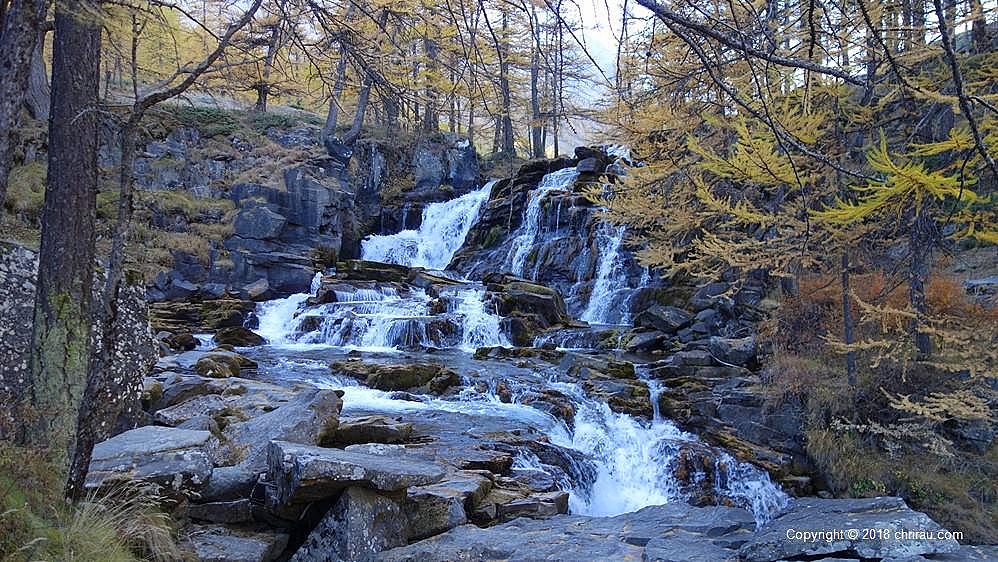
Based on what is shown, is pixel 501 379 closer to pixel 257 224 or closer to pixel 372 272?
pixel 372 272

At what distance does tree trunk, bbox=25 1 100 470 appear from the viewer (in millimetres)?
3676

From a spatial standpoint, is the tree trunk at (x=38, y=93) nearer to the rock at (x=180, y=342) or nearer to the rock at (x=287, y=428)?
the rock at (x=180, y=342)

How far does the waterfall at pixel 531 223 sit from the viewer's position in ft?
69.0

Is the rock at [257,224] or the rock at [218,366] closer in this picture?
the rock at [218,366]

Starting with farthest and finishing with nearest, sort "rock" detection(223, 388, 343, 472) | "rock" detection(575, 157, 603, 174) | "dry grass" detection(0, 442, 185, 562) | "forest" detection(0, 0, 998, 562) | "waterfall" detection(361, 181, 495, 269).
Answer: "waterfall" detection(361, 181, 495, 269) < "rock" detection(575, 157, 603, 174) < "rock" detection(223, 388, 343, 472) < "forest" detection(0, 0, 998, 562) < "dry grass" detection(0, 442, 185, 562)

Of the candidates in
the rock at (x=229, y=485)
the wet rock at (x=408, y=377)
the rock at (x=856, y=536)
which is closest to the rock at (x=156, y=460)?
the rock at (x=229, y=485)

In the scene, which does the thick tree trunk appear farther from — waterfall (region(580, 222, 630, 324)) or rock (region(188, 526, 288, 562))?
waterfall (region(580, 222, 630, 324))

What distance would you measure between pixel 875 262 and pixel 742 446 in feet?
14.2

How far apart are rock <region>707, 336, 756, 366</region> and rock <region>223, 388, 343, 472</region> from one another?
787 centimetres

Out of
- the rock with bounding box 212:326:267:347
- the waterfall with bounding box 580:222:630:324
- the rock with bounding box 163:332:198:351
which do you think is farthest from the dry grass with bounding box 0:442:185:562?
the waterfall with bounding box 580:222:630:324

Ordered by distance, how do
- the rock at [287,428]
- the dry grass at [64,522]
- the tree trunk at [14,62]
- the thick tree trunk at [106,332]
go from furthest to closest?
the rock at [287,428] → the thick tree trunk at [106,332] → the tree trunk at [14,62] → the dry grass at [64,522]

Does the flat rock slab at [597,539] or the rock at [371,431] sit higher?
the rock at [371,431]

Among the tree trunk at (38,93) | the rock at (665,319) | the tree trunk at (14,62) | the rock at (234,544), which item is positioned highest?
the tree trunk at (38,93)

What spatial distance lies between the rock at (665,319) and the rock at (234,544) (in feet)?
36.8
